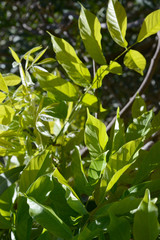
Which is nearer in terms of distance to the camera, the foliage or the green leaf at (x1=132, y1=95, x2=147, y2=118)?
the foliage

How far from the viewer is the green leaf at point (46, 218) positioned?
268 mm

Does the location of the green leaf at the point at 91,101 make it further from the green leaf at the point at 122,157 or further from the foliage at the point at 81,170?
the green leaf at the point at 122,157

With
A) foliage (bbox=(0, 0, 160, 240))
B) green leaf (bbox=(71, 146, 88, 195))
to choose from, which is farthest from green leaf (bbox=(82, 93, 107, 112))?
green leaf (bbox=(71, 146, 88, 195))

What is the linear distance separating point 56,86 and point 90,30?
0.24ft

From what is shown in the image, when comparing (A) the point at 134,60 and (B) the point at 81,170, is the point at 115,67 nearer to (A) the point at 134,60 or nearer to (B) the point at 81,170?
(A) the point at 134,60

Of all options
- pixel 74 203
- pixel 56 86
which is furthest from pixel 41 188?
pixel 56 86

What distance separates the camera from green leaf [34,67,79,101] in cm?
41

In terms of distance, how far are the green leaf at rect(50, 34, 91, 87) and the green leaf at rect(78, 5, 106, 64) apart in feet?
0.06

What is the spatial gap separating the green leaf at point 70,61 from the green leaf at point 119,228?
206 mm

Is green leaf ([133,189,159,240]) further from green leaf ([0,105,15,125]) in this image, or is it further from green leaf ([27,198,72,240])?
green leaf ([0,105,15,125])

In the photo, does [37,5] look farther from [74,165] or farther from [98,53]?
[74,165]

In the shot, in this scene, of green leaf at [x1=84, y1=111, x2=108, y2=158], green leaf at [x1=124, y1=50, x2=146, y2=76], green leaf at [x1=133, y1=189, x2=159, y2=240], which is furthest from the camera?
green leaf at [x1=124, y1=50, x2=146, y2=76]

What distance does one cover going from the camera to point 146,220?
0.81 feet

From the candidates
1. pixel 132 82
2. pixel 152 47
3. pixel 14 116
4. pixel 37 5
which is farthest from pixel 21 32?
pixel 14 116
